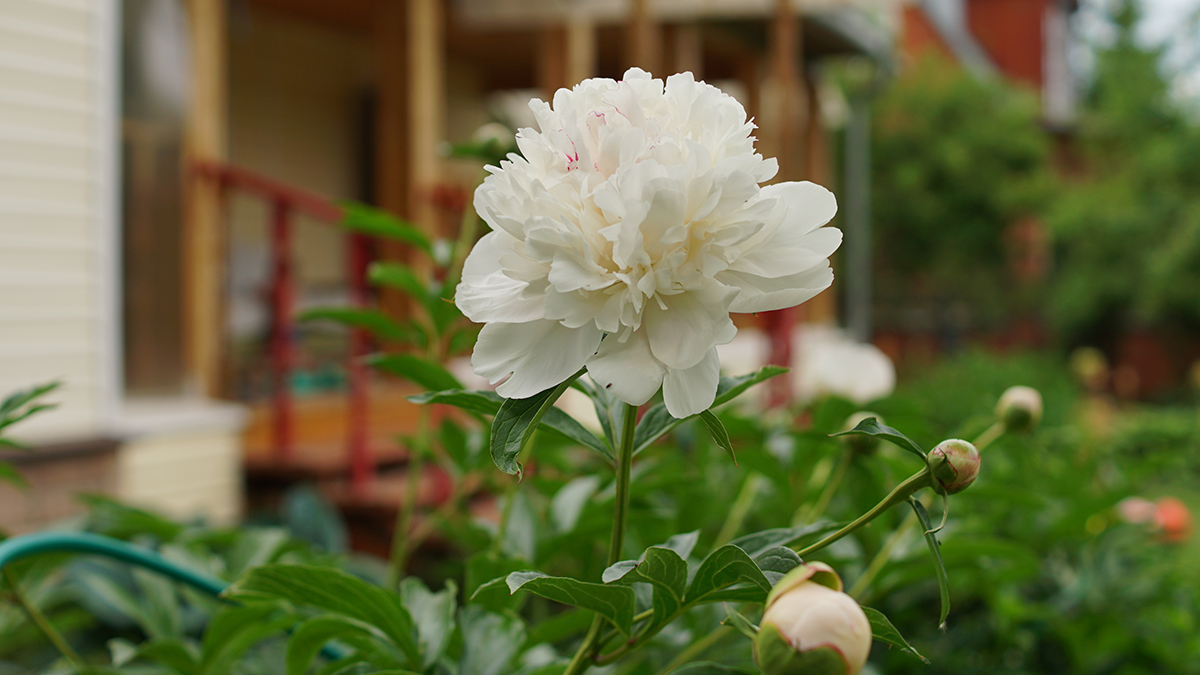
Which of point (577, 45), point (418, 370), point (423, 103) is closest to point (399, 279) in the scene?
point (418, 370)

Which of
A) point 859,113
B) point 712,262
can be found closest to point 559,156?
point 712,262

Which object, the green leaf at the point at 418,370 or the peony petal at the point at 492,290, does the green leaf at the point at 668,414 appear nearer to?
the peony petal at the point at 492,290

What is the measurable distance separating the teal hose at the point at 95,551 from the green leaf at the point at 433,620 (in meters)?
0.12

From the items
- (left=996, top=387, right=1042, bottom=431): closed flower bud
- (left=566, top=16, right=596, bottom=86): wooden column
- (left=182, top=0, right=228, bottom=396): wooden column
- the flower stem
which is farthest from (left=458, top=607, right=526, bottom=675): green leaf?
(left=566, top=16, right=596, bottom=86): wooden column

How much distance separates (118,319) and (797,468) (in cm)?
250

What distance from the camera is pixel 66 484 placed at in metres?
2.53

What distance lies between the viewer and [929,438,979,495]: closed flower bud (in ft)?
1.40

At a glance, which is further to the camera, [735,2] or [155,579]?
[735,2]

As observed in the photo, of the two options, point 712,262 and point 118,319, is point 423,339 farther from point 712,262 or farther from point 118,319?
point 118,319

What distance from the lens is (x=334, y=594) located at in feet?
1.82

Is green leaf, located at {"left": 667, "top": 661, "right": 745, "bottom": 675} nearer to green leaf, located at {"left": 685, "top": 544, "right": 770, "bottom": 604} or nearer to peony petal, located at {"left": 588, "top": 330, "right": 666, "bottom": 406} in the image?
green leaf, located at {"left": 685, "top": 544, "right": 770, "bottom": 604}

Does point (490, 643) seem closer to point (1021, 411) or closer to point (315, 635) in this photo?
point (315, 635)

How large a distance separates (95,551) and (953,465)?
0.59 m

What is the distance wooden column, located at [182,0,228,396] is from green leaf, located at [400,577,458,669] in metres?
2.83
